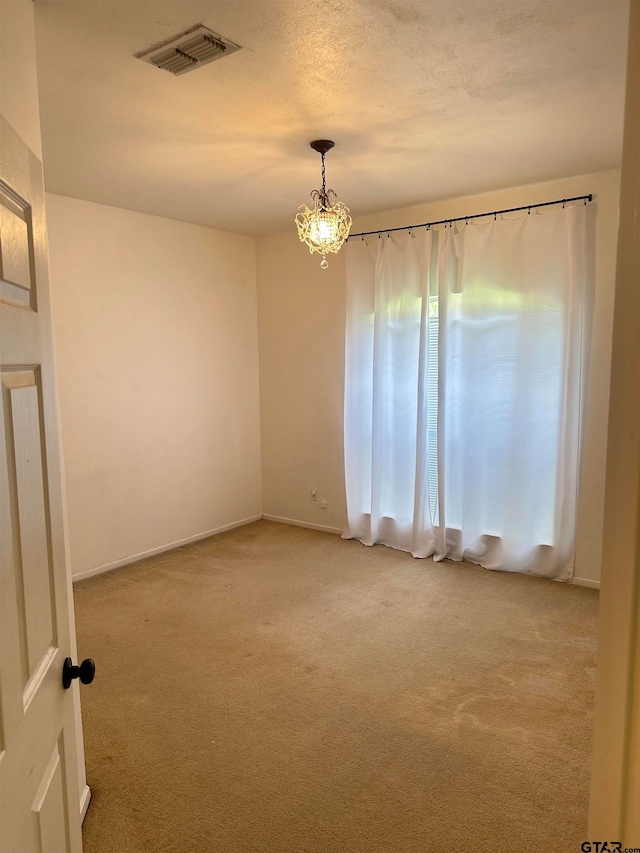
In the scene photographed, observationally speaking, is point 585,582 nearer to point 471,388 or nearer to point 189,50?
point 471,388

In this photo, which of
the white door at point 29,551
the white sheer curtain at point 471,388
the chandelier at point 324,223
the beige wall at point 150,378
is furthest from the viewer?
the beige wall at point 150,378

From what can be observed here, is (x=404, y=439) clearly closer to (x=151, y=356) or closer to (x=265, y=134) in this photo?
(x=151, y=356)

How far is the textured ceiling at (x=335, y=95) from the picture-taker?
77.1 inches

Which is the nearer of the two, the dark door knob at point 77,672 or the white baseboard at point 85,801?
the dark door knob at point 77,672

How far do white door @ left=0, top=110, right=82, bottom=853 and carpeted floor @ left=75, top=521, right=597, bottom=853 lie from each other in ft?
3.50

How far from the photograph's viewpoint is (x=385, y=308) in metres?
4.80

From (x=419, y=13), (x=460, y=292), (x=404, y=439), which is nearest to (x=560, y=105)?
(x=419, y=13)

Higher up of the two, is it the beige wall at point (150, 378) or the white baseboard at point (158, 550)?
the beige wall at point (150, 378)

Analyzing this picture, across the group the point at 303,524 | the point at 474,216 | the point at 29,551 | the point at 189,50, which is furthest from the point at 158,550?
the point at 29,551

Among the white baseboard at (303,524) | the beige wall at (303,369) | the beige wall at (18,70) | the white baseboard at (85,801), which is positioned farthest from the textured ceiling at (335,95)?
the white baseboard at (303,524)

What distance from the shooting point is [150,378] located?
15.9ft

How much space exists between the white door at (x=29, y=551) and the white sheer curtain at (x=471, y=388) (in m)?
3.57

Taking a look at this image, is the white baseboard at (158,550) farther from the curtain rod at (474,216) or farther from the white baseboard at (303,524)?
the curtain rod at (474,216)

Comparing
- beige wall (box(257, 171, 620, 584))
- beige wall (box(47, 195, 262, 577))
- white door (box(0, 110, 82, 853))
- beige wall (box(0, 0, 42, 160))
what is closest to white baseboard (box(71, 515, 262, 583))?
beige wall (box(47, 195, 262, 577))
